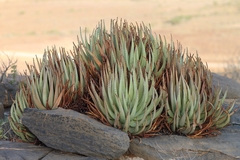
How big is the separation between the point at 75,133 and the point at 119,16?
35.1 metres

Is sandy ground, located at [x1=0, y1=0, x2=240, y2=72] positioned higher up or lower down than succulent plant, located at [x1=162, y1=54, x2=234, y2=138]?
higher up

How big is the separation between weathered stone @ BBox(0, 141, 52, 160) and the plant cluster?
203 mm

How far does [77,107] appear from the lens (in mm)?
5633

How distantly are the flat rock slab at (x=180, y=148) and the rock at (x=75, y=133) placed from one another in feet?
0.86

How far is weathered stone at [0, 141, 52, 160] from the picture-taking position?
502 centimetres

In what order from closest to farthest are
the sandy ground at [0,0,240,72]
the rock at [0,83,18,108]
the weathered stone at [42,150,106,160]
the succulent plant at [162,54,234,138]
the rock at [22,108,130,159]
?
the rock at [22,108,130,159] < the weathered stone at [42,150,106,160] < the succulent plant at [162,54,234,138] < the rock at [0,83,18,108] < the sandy ground at [0,0,240,72]

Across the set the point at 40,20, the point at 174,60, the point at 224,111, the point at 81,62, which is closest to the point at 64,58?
the point at 81,62

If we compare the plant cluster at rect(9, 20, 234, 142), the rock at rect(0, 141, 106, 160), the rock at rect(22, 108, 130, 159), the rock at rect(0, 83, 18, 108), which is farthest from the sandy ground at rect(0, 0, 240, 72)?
the rock at rect(22, 108, 130, 159)

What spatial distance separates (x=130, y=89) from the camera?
5227 mm

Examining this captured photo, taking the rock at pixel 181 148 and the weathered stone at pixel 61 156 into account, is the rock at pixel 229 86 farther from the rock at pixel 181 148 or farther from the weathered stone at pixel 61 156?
the weathered stone at pixel 61 156

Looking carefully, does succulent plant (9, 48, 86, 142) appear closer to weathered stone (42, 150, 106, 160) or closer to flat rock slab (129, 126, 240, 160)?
weathered stone (42, 150, 106, 160)

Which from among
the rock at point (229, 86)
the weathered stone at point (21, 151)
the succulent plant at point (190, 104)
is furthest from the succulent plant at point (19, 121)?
the rock at point (229, 86)

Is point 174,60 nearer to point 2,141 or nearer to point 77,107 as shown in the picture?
point 77,107

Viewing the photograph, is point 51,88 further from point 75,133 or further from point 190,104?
point 190,104
